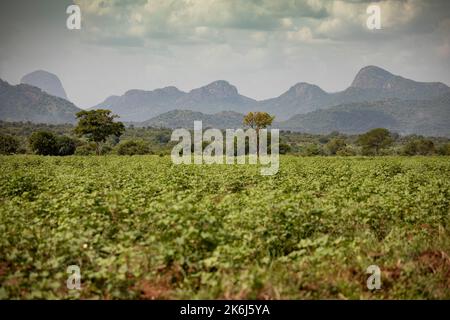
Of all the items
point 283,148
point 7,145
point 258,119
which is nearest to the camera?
point 258,119

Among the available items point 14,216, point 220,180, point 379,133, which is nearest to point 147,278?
point 14,216

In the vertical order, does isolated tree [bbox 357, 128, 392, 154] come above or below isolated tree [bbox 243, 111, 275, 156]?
below

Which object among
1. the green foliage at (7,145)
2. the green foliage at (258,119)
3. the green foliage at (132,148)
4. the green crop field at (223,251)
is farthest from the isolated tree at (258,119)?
the green crop field at (223,251)

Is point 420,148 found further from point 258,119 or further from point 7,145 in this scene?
point 7,145

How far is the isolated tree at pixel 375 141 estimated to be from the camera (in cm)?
10594

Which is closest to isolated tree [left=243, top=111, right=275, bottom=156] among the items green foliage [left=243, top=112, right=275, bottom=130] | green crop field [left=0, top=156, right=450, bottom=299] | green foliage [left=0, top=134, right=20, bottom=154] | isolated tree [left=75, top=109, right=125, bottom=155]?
green foliage [left=243, top=112, right=275, bottom=130]

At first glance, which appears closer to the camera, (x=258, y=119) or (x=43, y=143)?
(x=258, y=119)

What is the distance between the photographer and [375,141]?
106750 mm

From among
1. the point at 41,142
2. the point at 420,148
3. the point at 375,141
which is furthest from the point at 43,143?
the point at 420,148

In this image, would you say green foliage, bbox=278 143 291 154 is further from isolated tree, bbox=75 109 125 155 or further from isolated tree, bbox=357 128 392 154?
isolated tree, bbox=75 109 125 155

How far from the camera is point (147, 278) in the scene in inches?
228

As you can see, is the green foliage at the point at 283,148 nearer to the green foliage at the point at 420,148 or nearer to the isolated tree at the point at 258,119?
the isolated tree at the point at 258,119

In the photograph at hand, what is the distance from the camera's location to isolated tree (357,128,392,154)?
106 metres

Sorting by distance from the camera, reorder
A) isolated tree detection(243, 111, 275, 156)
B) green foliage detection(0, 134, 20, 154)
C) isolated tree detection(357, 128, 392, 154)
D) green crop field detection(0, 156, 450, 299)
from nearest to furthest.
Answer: green crop field detection(0, 156, 450, 299), isolated tree detection(243, 111, 275, 156), green foliage detection(0, 134, 20, 154), isolated tree detection(357, 128, 392, 154)
